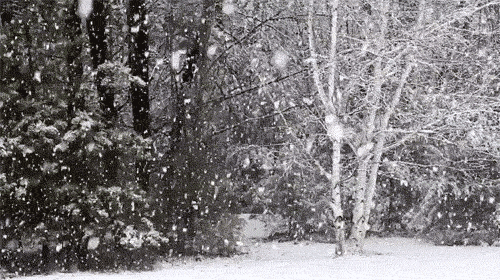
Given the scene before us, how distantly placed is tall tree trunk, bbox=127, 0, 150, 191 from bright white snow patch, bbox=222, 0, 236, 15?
1948 millimetres

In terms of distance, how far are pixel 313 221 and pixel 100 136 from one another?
9227 millimetres

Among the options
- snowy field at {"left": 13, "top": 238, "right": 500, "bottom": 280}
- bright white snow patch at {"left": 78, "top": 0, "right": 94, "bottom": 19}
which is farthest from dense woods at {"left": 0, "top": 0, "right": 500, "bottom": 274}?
snowy field at {"left": 13, "top": 238, "right": 500, "bottom": 280}

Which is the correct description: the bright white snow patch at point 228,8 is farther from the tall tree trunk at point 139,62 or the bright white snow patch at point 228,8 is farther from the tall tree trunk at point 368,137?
the tall tree trunk at point 368,137

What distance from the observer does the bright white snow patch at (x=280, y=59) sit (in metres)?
16.4

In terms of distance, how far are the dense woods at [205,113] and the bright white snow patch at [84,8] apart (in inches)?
1.1

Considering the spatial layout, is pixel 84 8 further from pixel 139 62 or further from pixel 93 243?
pixel 93 243

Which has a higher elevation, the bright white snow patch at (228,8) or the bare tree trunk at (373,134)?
the bright white snow patch at (228,8)

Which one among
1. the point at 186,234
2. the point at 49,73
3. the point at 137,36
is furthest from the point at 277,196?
the point at 49,73

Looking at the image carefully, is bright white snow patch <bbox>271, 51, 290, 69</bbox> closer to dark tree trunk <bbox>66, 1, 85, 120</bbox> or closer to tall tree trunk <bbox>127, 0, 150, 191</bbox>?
tall tree trunk <bbox>127, 0, 150, 191</bbox>

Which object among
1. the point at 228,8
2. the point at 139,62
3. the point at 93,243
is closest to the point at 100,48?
the point at 139,62

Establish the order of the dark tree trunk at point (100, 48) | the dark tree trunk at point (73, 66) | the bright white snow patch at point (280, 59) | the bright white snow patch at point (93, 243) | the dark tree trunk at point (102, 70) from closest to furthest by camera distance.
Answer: the bright white snow patch at point (93, 243) → the dark tree trunk at point (73, 66) → the dark tree trunk at point (102, 70) → the dark tree trunk at point (100, 48) → the bright white snow patch at point (280, 59)

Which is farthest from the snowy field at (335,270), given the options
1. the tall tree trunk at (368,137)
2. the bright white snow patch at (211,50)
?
the bright white snow patch at (211,50)

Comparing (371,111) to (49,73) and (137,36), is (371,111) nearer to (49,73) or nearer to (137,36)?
(137,36)

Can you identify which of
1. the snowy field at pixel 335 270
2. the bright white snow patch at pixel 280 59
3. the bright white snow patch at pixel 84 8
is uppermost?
the bright white snow patch at pixel 84 8
